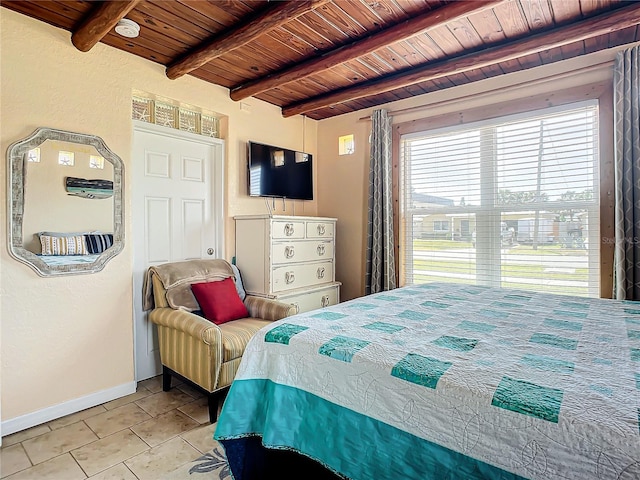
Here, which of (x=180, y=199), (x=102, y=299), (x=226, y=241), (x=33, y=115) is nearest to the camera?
(x=33, y=115)

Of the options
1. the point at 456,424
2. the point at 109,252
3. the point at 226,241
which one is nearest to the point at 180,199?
the point at 226,241

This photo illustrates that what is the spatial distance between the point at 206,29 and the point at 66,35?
0.93m

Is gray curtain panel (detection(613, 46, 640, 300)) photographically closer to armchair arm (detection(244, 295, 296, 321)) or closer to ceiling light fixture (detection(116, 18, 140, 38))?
armchair arm (detection(244, 295, 296, 321))

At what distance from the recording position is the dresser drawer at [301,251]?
10.8 ft

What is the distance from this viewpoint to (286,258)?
3.36m

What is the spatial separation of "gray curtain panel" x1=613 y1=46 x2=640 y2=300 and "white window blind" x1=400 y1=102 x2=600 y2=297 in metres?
0.19

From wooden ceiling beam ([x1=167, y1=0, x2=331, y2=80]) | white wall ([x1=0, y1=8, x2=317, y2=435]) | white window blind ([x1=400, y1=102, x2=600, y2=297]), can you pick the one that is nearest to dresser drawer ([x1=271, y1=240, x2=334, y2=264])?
white window blind ([x1=400, y1=102, x2=600, y2=297])

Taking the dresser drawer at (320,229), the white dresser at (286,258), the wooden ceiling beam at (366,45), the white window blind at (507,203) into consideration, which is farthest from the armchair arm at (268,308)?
the wooden ceiling beam at (366,45)

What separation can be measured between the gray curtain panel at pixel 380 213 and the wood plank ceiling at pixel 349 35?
1.68 feet

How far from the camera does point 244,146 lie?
11.7ft

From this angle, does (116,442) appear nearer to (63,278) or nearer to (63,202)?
(63,278)

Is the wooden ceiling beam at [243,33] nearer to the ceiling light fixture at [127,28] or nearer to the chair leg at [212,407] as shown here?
the ceiling light fixture at [127,28]

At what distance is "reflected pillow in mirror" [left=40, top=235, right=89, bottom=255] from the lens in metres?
2.30

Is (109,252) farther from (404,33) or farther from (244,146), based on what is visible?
(404,33)
